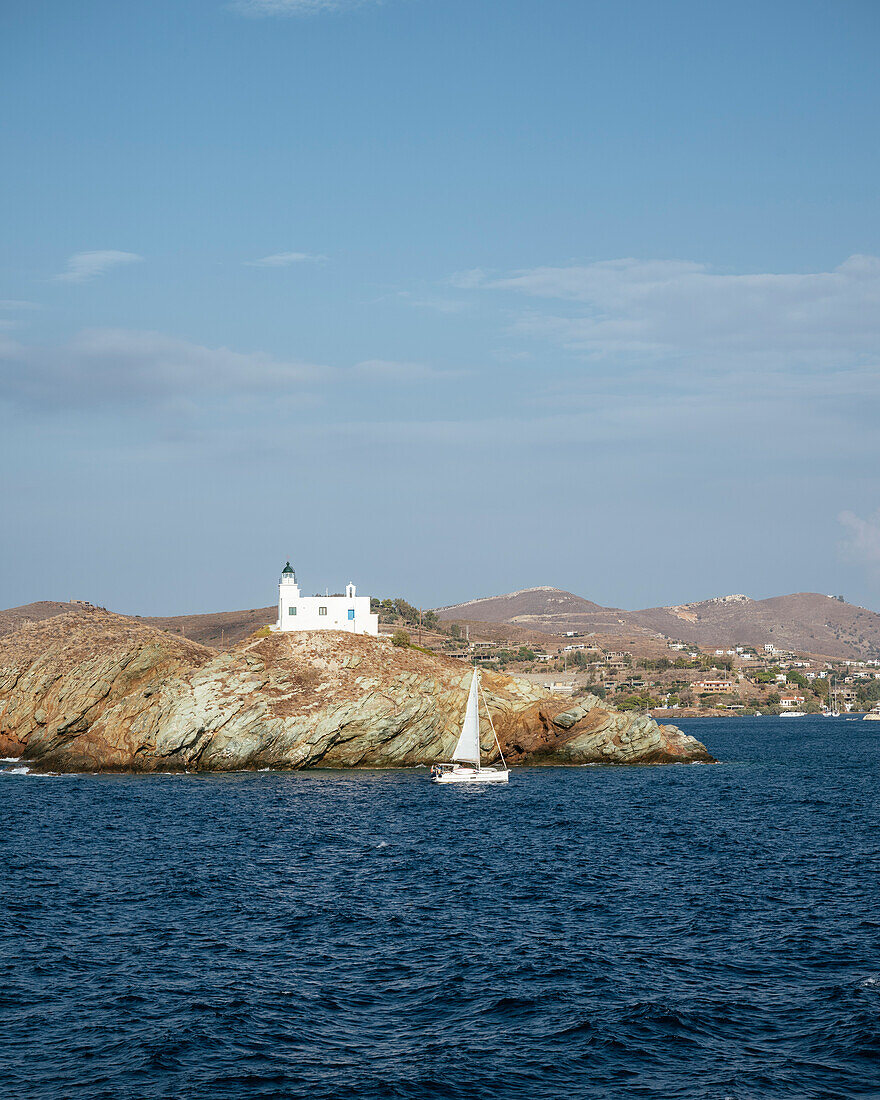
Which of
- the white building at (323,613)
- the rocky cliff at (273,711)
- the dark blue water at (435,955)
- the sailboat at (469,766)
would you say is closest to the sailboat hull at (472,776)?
the sailboat at (469,766)

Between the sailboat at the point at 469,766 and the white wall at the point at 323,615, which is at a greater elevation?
the white wall at the point at 323,615

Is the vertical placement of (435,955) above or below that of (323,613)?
below

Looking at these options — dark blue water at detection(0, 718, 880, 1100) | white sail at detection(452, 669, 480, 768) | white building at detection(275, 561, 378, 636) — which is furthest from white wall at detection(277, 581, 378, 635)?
dark blue water at detection(0, 718, 880, 1100)

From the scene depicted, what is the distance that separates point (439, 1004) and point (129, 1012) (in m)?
10.1

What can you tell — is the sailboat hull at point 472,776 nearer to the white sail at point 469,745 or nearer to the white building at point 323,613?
the white sail at point 469,745

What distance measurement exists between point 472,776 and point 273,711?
77.3 feet

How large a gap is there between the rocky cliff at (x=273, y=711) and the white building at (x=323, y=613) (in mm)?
6413

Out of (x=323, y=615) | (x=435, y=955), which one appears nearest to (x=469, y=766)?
(x=323, y=615)

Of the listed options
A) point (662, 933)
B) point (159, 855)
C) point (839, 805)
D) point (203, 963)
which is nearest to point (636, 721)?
point (839, 805)

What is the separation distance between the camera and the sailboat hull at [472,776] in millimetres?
102188

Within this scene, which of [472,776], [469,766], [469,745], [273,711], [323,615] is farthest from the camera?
[323,615]

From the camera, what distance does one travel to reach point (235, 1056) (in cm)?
3108

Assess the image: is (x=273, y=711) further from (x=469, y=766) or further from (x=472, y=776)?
(x=472, y=776)

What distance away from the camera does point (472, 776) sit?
4063 inches
